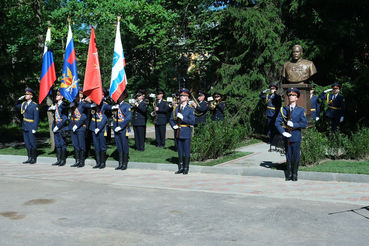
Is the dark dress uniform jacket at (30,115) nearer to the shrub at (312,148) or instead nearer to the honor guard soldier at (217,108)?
the honor guard soldier at (217,108)

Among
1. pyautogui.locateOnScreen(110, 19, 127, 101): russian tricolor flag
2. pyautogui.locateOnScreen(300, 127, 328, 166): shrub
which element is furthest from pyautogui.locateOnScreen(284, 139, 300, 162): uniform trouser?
pyautogui.locateOnScreen(110, 19, 127, 101): russian tricolor flag

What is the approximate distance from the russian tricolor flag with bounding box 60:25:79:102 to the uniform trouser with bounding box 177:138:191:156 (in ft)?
11.4

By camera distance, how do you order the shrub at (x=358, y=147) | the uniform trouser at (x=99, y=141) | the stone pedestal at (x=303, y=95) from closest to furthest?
1. the shrub at (x=358, y=147)
2. the uniform trouser at (x=99, y=141)
3. the stone pedestal at (x=303, y=95)

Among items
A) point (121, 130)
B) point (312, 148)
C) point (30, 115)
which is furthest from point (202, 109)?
point (312, 148)

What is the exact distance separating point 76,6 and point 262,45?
25.2 feet

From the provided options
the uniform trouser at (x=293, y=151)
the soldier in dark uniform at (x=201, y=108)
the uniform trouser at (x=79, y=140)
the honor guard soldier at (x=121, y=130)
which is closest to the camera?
the uniform trouser at (x=293, y=151)

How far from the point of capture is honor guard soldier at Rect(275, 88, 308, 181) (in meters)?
9.50

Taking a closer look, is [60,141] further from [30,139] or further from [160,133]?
[160,133]

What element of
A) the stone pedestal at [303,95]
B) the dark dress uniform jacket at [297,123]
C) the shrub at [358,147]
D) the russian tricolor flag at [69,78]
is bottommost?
the shrub at [358,147]

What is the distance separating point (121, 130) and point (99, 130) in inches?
22.7

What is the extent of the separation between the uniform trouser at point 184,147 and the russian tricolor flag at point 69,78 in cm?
348

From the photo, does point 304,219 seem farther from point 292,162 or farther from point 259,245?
point 292,162

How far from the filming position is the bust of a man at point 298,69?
43.2 ft

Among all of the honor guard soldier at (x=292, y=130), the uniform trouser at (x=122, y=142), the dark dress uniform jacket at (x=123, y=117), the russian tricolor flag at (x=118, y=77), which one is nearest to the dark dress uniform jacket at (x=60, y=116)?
the dark dress uniform jacket at (x=123, y=117)
